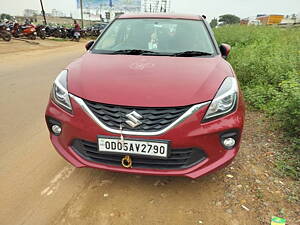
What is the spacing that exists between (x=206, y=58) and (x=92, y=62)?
3.74 ft

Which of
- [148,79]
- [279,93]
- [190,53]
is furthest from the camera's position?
[279,93]

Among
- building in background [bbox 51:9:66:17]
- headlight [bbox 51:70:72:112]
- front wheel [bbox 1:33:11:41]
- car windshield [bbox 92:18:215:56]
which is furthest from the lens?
building in background [bbox 51:9:66:17]

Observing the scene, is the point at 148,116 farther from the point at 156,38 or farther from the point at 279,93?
the point at 279,93

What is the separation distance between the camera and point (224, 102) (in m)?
2.03

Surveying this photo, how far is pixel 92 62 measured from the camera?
2.57 metres

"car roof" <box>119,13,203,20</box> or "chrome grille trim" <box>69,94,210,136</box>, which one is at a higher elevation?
"car roof" <box>119,13,203,20</box>

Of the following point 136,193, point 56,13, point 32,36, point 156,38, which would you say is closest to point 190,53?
point 156,38

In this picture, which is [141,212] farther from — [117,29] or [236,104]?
[117,29]

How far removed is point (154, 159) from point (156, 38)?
1.65m

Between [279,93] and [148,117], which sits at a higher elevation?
[148,117]

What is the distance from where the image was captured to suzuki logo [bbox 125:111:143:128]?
1.89 metres

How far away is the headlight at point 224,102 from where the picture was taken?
1962mm

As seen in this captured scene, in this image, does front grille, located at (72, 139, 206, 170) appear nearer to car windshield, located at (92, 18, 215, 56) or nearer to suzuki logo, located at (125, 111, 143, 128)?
suzuki logo, located at (125, 111, 143, 128)

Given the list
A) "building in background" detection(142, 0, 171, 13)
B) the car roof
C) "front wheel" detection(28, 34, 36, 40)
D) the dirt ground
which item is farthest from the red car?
"building in background" detection(142, 0, 171, 13)
